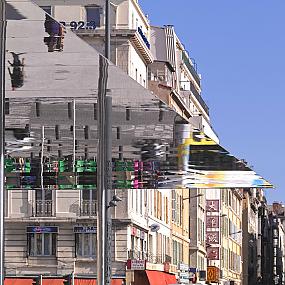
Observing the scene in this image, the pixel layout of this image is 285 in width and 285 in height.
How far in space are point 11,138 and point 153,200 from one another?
72.1m

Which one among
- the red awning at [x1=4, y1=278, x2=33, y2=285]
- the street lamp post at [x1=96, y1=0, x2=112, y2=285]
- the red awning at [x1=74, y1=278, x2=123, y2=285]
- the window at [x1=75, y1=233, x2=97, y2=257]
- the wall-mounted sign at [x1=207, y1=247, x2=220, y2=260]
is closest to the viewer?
the street lamp post at [x1=96, y1=0, x2=112, y2=285]

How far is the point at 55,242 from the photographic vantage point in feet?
250

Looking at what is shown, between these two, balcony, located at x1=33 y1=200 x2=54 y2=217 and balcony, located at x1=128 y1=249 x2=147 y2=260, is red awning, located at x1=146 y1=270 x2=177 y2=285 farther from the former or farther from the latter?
balcony, located at x1=33 y1=200 x2=54 y2=217

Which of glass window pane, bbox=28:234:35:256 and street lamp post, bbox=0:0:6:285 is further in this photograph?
glass window pane, bbox=28:234:35:256

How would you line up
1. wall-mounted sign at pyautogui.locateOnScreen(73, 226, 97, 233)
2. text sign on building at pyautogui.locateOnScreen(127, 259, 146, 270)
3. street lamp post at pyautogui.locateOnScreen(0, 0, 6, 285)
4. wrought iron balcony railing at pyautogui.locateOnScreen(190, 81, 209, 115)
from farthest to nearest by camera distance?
wrought iron balcony railing at pyautogui.locateOnScreen(190, 81, 209, 115)
wall-mounted sign at pyautogui.locateOnScreen(73, 226, 97, 233)
text sign on building at pyautogui.locateOnScreen(127, 259, 146, 270)
street lamp post at pyautogui.locateOnScreen(0, 0, 6, 285)

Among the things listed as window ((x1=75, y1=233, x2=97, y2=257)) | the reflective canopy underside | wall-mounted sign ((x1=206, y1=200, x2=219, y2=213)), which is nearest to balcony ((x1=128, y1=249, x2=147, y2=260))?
window ((x1=75, y1=233, x2=97, y2=257))

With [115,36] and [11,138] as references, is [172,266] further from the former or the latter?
[11,138]

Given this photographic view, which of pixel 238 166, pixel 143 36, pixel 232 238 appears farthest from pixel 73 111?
pixel 232 238

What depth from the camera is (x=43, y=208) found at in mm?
75812

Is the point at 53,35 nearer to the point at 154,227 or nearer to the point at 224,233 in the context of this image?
the point at 154,227

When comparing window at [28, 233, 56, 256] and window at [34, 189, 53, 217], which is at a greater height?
window at [34, 189, 53, 217]

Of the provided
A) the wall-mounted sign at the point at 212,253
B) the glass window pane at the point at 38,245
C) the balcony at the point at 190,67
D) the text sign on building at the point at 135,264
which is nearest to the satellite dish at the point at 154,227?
the text sign on building at the point at 135,264

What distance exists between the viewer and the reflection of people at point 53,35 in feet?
37.4

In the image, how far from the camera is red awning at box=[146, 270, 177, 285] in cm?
7699
